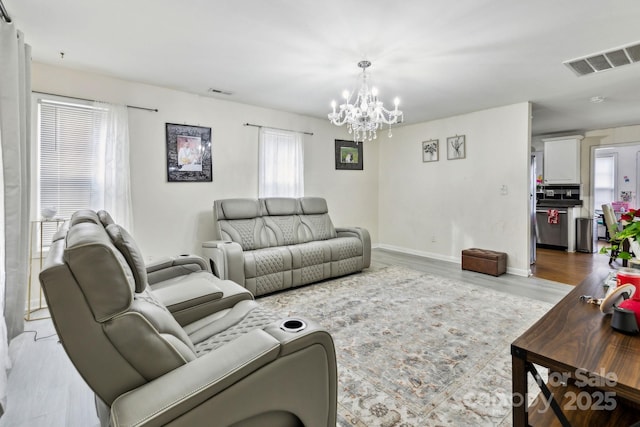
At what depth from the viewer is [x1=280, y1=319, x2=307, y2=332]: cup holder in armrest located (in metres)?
1.20

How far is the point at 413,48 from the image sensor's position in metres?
2.68

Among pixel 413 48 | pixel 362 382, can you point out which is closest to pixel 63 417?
pixel 362 382

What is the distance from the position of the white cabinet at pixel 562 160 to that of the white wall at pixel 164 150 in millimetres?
5170

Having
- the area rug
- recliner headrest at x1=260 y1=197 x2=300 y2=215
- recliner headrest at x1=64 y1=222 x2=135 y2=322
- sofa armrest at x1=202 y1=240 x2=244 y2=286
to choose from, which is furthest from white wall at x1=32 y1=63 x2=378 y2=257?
recliner headrest at x1=64 y1=222 x2=135 y2=322

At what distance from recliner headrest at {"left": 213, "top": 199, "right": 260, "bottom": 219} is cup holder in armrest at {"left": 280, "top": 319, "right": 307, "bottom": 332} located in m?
2.94

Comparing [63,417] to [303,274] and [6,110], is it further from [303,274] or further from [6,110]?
[303,274]

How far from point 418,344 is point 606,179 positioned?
858cm

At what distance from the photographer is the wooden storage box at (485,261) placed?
4270 millimetres

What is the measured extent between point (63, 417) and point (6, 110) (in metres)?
1.96

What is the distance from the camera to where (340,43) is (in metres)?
2.60

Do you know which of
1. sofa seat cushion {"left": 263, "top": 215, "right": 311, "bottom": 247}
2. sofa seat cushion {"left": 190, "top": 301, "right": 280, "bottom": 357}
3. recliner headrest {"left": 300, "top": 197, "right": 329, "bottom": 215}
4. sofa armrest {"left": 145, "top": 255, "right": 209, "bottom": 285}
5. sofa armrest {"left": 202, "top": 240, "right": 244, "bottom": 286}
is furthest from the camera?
recliner headrest {"left": 300, "top": 197, "right": 329, "bottom": 215}

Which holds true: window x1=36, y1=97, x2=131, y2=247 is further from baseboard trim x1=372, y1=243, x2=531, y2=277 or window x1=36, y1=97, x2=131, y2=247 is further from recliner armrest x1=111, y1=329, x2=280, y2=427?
baseboard trim x1=372, y1=243, x2=531, y2=277

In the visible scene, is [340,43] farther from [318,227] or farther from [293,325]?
[318,227]

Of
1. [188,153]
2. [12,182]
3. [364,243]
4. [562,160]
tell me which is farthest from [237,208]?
[562,160]
